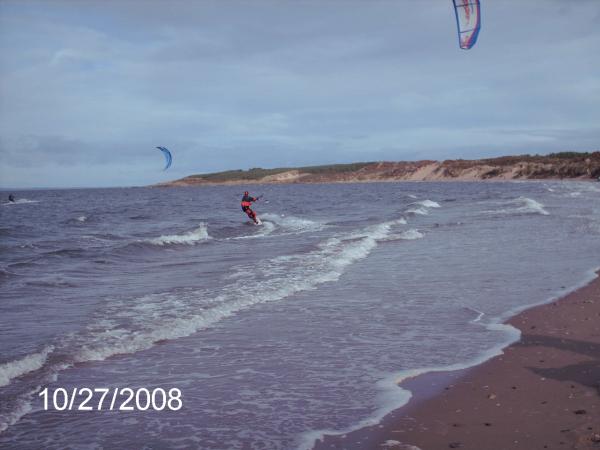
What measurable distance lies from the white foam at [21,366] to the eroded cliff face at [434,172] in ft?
286

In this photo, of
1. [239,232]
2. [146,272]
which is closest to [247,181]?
[239,232]

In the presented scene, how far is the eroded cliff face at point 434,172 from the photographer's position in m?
98.0

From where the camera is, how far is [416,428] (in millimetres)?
5066

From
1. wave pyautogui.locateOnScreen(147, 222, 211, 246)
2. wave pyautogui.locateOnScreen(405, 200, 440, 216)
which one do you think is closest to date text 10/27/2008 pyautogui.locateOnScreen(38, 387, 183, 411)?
wave pyautogui.locateOnScreen(147, 222, 211, 246)

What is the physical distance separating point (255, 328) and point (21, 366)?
9.90 ft

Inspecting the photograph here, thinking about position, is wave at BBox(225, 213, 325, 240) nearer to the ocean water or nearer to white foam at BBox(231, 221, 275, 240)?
white foam at BBox(231, 221, 275, 240)

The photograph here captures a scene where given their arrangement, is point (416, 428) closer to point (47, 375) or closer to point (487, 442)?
point (487, 442)

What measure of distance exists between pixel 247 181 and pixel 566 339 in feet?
577

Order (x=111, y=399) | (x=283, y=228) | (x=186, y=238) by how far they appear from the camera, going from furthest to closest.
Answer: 1. (x=283, y=228)
2. (x=186, y=238)
3. (x=111, y=399)

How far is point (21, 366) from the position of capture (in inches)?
272

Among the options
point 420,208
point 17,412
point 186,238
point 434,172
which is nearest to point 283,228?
point 186,238

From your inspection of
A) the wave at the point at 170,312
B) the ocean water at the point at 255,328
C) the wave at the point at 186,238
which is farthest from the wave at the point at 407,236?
the wave at the point at 186,238

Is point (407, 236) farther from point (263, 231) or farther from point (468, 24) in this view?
point (468, 24)

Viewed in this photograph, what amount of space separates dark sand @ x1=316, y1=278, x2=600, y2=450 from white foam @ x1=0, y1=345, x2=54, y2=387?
12.1 ft
